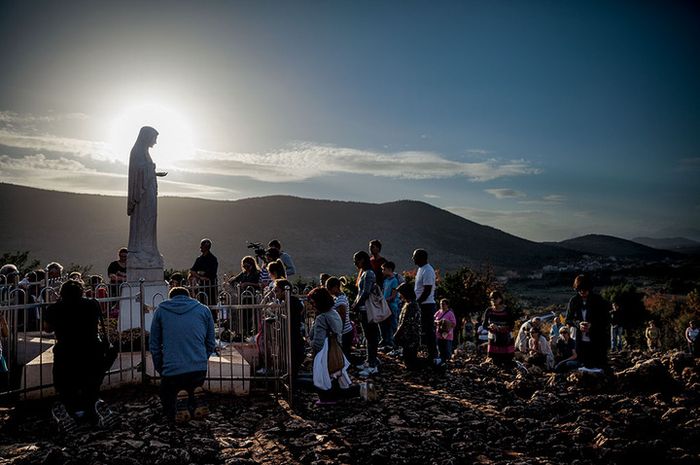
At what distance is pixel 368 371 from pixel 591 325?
3625 mm

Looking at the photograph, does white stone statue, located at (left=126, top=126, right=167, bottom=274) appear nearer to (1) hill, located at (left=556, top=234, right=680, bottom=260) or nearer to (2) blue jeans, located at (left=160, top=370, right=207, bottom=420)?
(2) blue jeans, located at (left=160, top=370, right=207, bottom=420)

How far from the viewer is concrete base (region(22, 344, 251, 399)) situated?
23.7ft

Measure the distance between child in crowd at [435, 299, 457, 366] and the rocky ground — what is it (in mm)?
1947

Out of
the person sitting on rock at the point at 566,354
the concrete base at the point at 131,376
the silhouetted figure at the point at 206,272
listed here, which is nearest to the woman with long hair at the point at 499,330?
the person sitting on rock at the point at 566,354

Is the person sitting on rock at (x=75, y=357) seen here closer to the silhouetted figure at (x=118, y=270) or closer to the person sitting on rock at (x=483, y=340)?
the silhouetted figure at (x=118, y=270)

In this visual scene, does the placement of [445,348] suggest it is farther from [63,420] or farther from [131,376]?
[63,420]

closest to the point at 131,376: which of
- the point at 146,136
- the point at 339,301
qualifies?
the point at 339,301

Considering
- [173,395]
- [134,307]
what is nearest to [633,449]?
[173,395]

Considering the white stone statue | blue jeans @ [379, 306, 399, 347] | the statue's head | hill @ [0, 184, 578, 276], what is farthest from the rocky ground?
hill @ [0, 184, 578, 276]

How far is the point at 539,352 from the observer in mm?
9852

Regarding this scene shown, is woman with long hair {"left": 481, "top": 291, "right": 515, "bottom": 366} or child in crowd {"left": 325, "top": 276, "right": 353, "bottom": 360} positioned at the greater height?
child in crowd {"left": 325, "top": 276, "right": 353, "bottom": 360}

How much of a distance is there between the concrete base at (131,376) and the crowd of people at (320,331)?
36 cm

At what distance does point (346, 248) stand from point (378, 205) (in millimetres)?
25034

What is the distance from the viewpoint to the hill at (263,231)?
70.9 m
